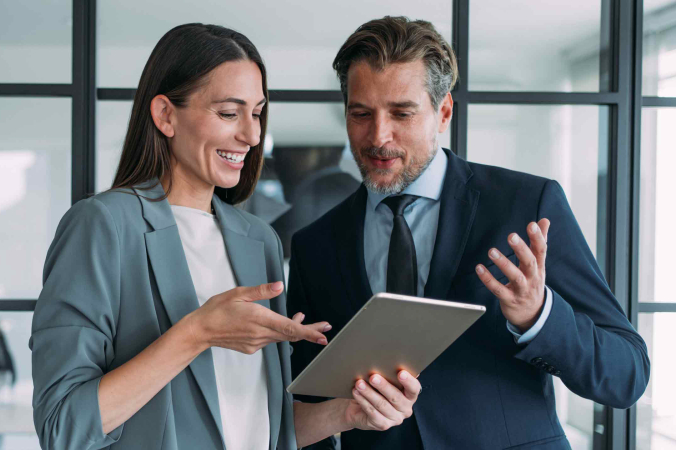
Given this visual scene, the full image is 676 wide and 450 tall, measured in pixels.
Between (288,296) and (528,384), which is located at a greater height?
(288,296)

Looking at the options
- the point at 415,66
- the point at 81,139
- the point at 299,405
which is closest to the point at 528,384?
the point at 299,405

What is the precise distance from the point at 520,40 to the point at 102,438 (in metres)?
2.28

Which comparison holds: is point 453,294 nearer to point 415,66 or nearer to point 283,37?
point 415,66

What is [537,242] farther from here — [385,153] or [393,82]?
[393,82]

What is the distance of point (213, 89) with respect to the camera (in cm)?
132

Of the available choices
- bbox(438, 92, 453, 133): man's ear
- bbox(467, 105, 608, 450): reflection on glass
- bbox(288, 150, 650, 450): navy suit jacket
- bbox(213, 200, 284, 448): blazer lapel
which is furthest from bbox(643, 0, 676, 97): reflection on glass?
bbox(213, 200, 284, 448): blazer lapel

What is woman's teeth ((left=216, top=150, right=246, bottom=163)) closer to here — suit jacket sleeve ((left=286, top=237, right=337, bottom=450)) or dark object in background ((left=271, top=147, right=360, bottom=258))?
suit jacket sleeve ((left=286, top=237, right=337, bottom=450))

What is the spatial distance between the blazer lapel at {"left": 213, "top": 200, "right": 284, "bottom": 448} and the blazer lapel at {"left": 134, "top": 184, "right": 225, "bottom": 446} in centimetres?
16

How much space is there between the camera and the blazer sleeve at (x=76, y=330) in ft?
3.45

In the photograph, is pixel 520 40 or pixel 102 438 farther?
pixel 520 40

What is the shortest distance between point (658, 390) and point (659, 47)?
5.18ft

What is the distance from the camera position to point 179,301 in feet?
3.99

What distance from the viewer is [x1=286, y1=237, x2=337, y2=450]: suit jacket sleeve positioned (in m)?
1.64

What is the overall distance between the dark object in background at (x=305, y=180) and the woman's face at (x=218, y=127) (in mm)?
1039
